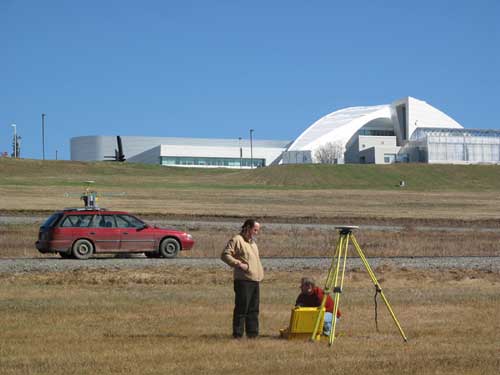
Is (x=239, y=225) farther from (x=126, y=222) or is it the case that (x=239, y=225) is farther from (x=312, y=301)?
(x=312, y=301)

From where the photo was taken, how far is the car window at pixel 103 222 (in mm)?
26816

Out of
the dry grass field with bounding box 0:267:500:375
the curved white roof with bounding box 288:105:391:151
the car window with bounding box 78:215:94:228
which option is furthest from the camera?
the curved white roof with bounding box 288:105:391:151

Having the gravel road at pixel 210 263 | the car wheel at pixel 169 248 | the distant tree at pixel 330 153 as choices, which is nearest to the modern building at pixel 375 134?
the distant tree at pixel 330 153

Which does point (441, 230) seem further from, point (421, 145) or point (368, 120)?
point (368, 120)

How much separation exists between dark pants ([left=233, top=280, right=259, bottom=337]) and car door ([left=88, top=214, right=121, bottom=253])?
14584 millimetres

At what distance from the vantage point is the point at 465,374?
1000 cm

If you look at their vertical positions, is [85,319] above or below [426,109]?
below

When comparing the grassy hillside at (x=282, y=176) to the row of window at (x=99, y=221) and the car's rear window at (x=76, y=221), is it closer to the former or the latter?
the row of window at (x=99, y=221)

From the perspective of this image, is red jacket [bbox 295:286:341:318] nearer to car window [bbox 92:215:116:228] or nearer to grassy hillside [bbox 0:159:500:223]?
car window [bbox 92:215:116:228]

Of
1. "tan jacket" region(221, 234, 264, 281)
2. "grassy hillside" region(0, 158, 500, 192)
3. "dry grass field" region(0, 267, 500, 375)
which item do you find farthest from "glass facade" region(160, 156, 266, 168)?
"tan jacket" region(221, 234, 264, 281)

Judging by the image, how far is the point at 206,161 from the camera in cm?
18000

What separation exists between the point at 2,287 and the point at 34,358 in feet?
27.7

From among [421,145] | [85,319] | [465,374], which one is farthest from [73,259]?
[421,145]

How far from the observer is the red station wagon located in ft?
85.7
